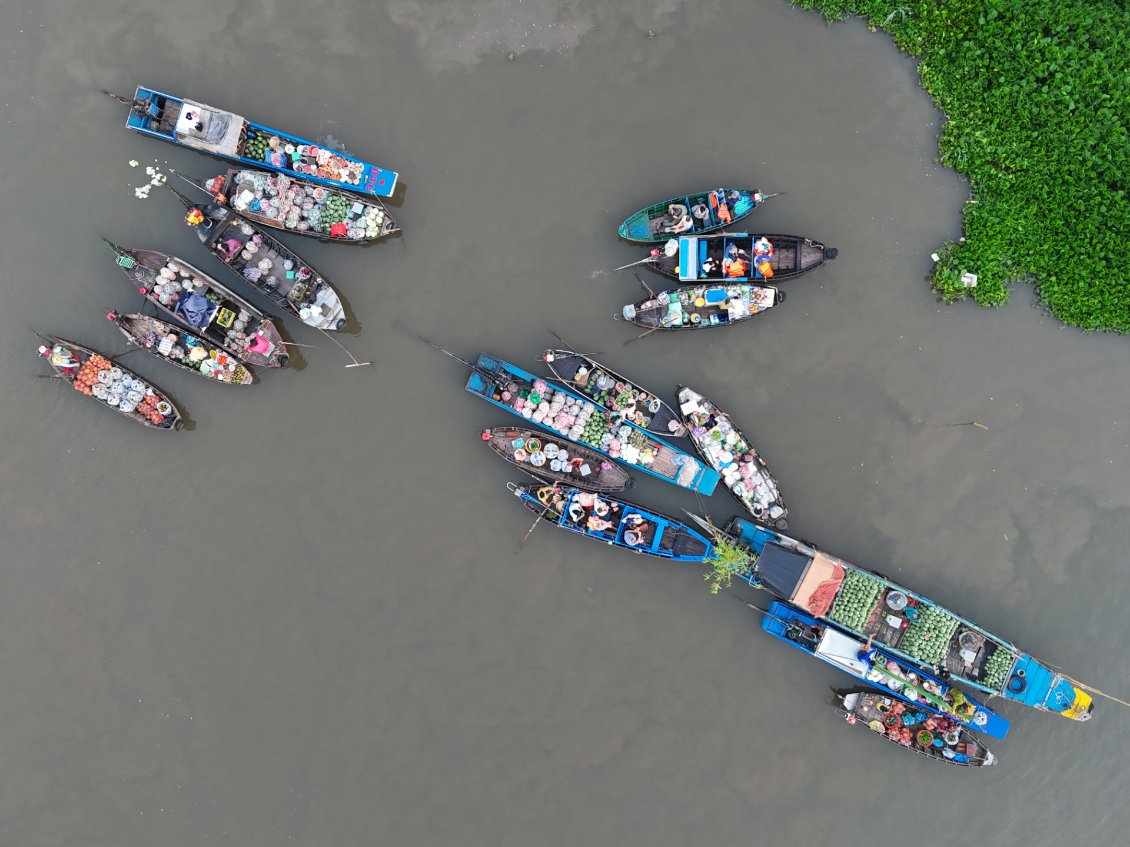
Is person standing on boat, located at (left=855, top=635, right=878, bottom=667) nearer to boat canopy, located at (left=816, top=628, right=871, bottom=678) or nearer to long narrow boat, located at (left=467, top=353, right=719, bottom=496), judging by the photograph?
boat canopy, located at (left=816, top=628, right=871, bottom=678)

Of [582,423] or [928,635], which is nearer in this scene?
[928,635]

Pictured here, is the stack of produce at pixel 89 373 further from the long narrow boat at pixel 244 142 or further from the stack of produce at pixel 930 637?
the stack of produce at pixel 930 637

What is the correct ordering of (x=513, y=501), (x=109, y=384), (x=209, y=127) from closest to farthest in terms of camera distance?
(x=209, y=127)
(x=109, y=384)
(x=513, y=501)

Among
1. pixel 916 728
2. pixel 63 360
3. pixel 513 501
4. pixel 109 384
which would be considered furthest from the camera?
pixel 513 501

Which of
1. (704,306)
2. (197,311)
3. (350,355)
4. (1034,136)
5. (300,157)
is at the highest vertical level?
(1034,136)

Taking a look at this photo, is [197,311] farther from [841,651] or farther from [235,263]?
[841,651]

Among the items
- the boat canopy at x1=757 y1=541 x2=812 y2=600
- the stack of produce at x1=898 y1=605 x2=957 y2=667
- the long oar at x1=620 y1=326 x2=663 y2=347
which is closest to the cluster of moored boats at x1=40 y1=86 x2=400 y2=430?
the long oar at x1=620 y1=326 x2=663 y2=347

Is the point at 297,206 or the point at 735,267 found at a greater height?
the point at 735,267

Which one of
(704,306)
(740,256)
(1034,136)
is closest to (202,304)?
(704,306)
